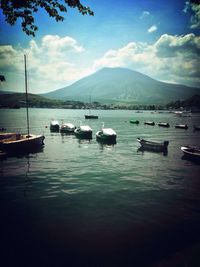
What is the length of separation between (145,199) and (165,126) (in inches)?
3859

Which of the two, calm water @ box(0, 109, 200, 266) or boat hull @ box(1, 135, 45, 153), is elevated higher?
boat hull @ box(1, 135, 45, 153)

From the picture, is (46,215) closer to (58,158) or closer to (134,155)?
(58,158)

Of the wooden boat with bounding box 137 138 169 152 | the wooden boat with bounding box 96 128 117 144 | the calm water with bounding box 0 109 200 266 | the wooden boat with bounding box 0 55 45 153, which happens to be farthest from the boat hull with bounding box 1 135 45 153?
the wooden boat with bounding box 137 138 169 152

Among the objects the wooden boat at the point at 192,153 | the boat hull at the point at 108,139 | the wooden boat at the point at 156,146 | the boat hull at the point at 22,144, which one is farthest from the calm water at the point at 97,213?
the boat hull at the point at 108,139

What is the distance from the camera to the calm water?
42.0 ft

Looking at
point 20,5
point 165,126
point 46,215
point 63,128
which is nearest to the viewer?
point 20,5

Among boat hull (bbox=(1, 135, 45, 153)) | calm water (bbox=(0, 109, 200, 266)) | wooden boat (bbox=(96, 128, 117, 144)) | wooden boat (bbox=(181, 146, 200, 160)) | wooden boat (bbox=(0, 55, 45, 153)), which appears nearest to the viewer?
calm water (bbox=(0, 109, 200, 266))

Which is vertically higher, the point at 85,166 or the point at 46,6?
the point at 46,6

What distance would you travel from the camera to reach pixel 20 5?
9.58 meters

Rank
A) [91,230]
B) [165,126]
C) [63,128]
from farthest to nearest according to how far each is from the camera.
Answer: [165,126]
[63,128]
[91,230]

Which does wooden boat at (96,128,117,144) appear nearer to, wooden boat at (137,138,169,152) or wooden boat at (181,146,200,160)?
wooden boat at (137,138,169,152)

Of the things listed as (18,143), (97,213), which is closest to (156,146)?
(18,143)

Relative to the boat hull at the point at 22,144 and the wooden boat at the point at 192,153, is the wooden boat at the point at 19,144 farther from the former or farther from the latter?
the wooden boat at the point at 192,153

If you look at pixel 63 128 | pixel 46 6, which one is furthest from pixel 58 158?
pixel 63 128
